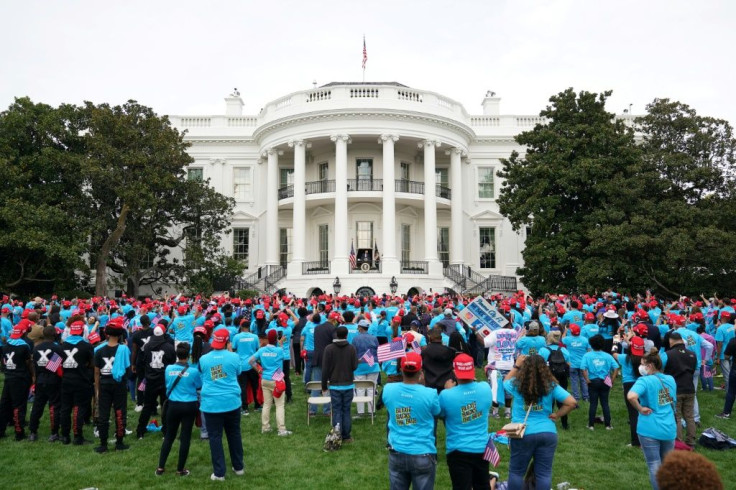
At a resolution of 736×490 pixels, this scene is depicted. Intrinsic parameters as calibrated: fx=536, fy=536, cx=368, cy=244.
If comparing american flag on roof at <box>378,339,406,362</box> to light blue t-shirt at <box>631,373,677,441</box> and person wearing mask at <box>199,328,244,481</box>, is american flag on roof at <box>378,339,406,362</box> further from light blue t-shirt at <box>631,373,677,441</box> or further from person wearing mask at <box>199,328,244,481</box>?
light blue t-shirt at <box>631,373,677,441</box>

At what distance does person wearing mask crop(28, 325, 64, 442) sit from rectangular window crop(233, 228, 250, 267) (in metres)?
26.1

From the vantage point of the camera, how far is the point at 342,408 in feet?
26.3

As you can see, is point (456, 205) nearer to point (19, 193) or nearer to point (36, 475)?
point (19, 193)

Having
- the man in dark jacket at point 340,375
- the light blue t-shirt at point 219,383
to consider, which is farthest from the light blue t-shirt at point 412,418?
the man in dark jacket at point 340,375

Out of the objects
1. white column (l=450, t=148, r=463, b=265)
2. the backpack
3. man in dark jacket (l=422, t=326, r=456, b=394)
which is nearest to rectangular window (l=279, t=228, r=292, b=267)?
white column (l=450, t=148, r=463, b=265)

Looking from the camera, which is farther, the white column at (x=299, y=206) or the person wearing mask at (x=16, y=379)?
the white column at (x=299, y=206)

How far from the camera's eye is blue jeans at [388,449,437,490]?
179 inches

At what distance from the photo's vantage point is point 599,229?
75.2ft

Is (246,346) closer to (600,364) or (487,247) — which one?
(600,364)

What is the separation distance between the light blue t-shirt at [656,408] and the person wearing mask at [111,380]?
21.7ft

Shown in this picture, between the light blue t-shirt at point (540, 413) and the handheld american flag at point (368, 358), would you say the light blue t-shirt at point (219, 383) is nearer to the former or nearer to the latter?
the handheld american flag at point (368, 358)

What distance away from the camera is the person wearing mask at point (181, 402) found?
6.60 meters

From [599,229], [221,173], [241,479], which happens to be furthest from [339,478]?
[221,173]

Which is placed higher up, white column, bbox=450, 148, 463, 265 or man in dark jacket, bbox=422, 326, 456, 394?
white column, bbox=450, 148, 463, 265
